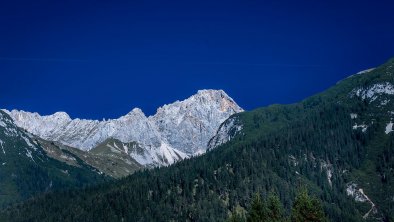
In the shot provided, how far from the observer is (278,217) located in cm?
10262

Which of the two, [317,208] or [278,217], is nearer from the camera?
[317,208]

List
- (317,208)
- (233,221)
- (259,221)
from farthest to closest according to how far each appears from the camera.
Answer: (233,221)
(259,221)
(317,208)

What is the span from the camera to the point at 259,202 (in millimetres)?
104250

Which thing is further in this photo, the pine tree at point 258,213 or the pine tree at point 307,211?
the pine tree at point 258,213

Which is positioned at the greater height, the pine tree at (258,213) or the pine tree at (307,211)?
Answer: the pine tree at (258,213)

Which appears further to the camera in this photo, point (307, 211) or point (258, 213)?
point (258, 213)

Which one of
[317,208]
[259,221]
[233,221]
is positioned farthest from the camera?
[233,221]

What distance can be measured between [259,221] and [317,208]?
46.6ft

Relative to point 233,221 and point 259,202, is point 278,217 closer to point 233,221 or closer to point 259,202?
point 259,202

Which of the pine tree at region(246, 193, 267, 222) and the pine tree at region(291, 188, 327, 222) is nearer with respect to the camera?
the pine tree at region(291, 188, 327, 222)

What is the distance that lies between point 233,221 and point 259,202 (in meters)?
11.9

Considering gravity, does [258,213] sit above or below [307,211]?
above

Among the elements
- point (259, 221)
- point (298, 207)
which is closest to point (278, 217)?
point (259, 221)

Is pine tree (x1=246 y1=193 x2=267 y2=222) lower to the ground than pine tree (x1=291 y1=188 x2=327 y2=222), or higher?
higher
